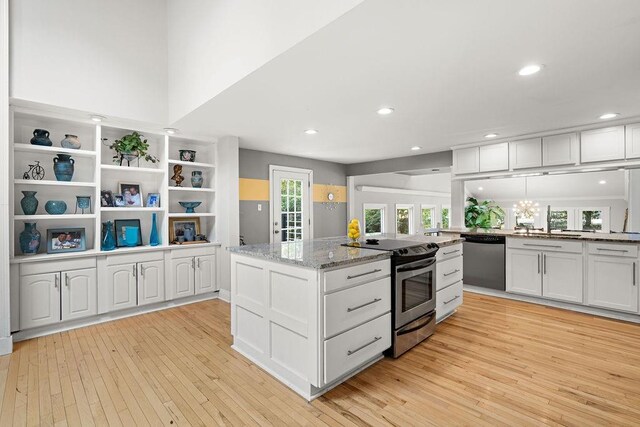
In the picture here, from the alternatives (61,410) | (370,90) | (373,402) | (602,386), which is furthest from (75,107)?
(602,386)

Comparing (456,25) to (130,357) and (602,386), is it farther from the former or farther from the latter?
(130,357)

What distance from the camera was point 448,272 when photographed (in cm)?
328

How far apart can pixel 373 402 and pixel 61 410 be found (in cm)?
197

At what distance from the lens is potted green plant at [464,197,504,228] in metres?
5.04

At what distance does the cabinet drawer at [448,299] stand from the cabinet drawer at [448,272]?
0.06 m

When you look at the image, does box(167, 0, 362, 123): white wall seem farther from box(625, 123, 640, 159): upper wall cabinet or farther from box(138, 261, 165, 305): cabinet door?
box(625, 123, 640, 159): upper wall cabinet

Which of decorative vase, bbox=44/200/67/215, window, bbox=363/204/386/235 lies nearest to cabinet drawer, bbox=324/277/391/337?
decorative vase, bbox=44/200/67/215

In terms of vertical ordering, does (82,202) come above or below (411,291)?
above

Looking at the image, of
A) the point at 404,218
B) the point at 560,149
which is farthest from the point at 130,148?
the point at 404,218

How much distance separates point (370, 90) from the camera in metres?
2.62

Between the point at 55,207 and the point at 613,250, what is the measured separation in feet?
20.3

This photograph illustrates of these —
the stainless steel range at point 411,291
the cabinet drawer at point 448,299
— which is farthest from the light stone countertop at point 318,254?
the cabinet drawer at point 448,299

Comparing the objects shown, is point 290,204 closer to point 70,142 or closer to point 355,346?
point 70,142

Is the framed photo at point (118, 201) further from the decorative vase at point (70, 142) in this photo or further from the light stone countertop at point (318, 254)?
the light stone countertop at point (318, 254)
